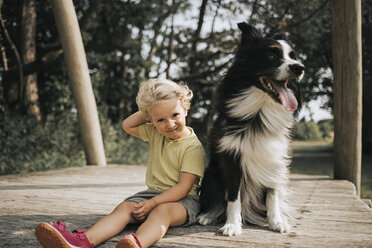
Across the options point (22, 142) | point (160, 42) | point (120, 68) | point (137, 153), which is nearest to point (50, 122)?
point (22, 142)

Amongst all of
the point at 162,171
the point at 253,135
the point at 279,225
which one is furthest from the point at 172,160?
the point at 279,225

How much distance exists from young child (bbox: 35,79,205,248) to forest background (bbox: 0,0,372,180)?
4274 millimetres

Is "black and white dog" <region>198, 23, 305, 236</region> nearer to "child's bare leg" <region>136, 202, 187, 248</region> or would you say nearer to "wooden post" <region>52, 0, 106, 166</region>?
"child's bare leg" <region>136, 202, 187, 248</region>

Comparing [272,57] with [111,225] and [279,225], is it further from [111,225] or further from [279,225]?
[111,225]

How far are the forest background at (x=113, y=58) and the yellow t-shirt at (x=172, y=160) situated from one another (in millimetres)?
4289

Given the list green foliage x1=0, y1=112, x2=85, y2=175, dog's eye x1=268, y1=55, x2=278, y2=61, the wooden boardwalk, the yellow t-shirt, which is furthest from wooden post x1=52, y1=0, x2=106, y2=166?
dog's eye x1=268, y1=55, x2=278, y2=61

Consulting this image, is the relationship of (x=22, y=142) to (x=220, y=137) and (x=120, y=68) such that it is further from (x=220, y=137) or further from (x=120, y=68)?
(x=220, y=137)

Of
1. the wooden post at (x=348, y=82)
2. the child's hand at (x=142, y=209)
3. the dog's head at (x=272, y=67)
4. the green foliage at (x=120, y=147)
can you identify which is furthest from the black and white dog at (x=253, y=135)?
the green foliage at (x=120, y=147)

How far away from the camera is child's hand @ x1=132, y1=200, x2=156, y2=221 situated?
6.62ft

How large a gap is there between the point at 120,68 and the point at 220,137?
7.36 metres

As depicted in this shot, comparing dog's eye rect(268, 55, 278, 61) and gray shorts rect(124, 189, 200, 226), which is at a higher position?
dog's eye rect(268, 55, 278, 61)

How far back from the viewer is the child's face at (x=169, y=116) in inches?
86.1

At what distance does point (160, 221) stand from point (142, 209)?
0.16m

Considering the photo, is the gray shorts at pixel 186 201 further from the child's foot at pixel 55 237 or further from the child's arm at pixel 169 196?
the child's foot at pixel 55 237
